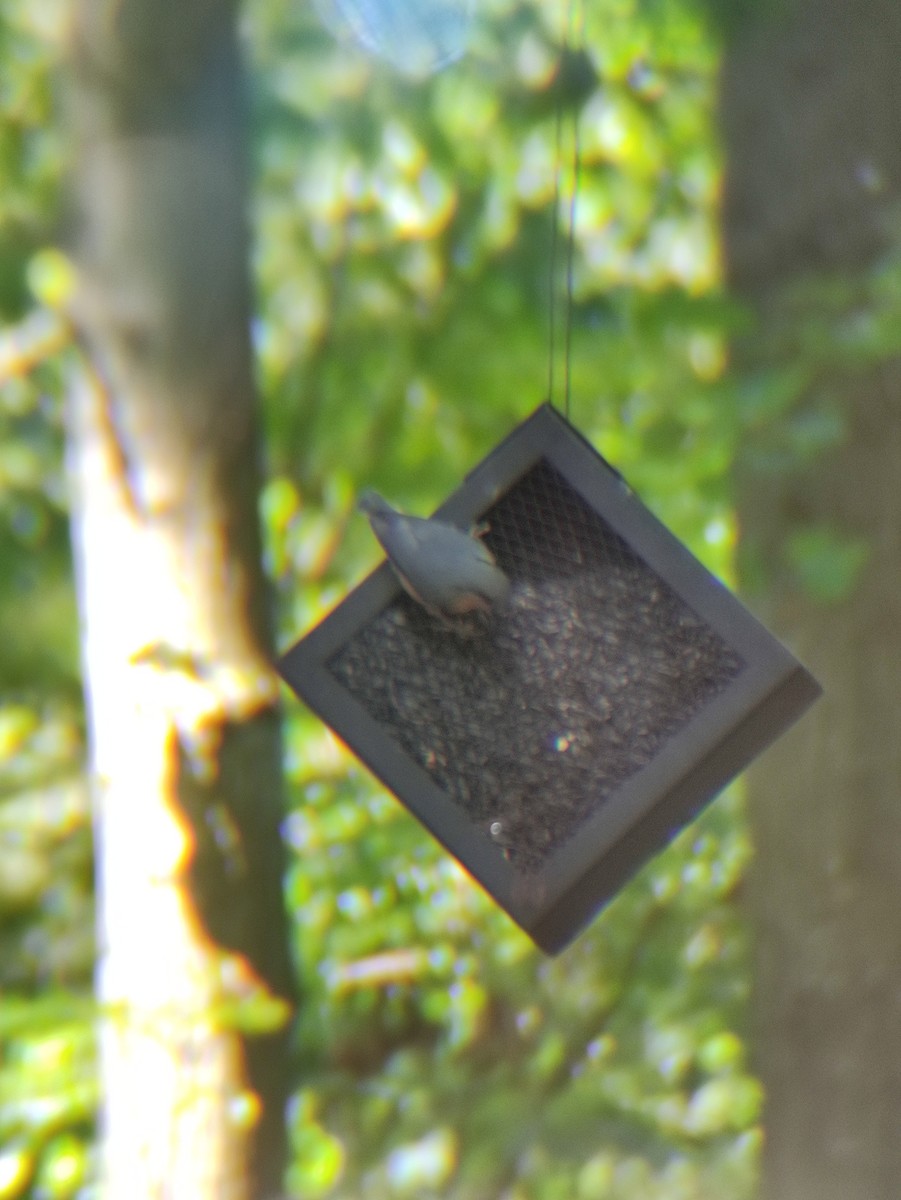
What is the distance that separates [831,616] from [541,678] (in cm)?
110

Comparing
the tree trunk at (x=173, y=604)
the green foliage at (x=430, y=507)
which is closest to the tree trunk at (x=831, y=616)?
the green foliage at (x=430, y=507)

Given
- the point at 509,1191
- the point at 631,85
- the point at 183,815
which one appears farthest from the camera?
the point at 509,1191

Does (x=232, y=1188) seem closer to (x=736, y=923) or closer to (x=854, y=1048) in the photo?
(x=854, y=1048)

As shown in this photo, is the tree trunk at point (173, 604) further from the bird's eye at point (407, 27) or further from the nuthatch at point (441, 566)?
the nuthatch at point (441, 566)

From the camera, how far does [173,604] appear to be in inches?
67.8

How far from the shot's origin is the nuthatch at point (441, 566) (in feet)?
2.61

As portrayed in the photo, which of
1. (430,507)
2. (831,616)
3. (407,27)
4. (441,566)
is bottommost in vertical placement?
(831,616)

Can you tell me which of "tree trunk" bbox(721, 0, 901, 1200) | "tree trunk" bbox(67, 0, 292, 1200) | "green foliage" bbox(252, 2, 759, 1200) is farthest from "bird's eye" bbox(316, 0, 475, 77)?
"tree trunk" bbox(721, 0, 901, 1200)

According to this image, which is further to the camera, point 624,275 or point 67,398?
point 624,275

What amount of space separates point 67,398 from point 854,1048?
1545 mm

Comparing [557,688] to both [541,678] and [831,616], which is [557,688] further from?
[831,616]

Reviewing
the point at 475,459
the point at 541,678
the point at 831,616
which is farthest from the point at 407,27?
the point at 541,678

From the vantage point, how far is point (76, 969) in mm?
2307

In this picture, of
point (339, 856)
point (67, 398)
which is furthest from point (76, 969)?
point (67, 398)
